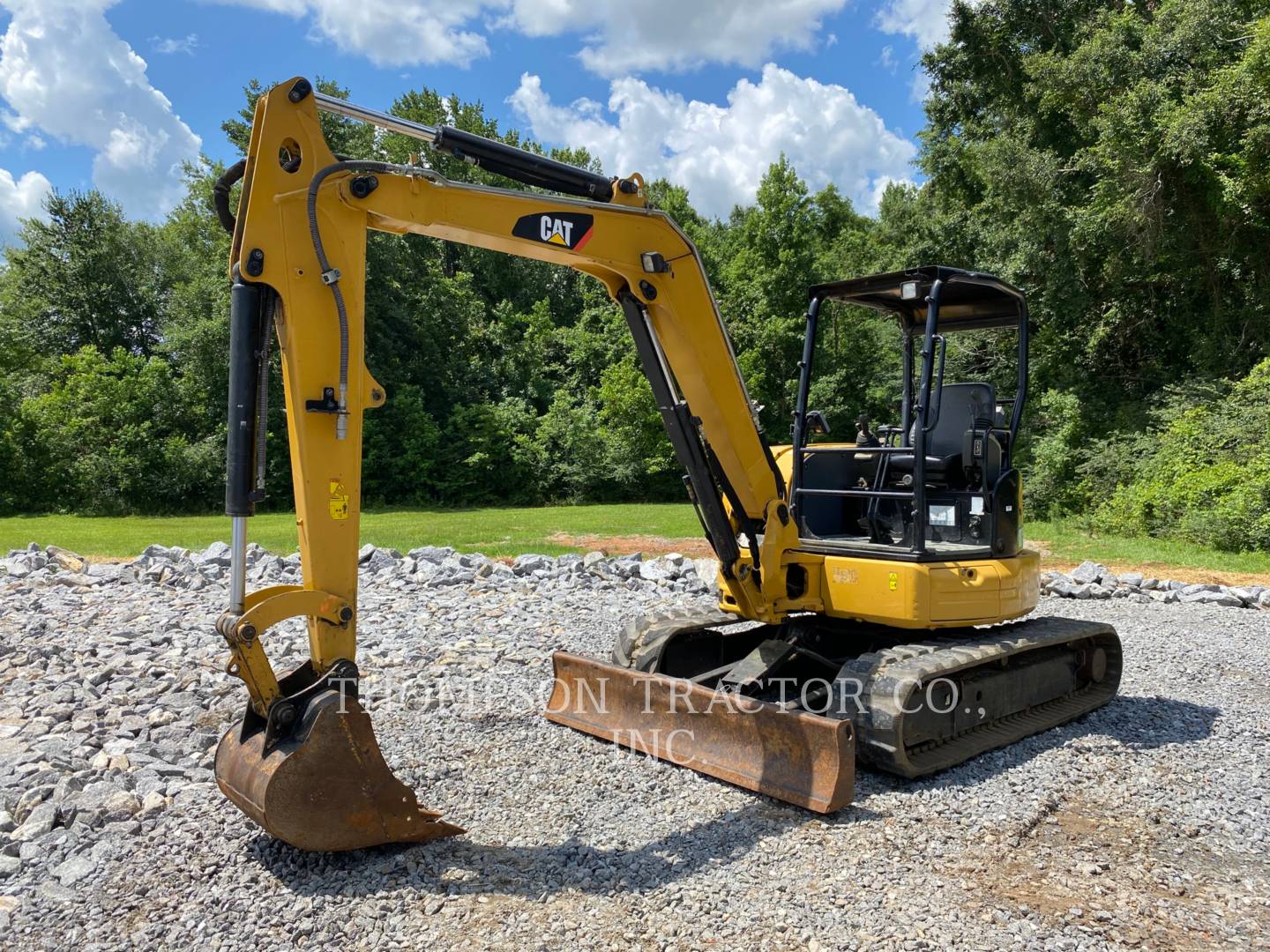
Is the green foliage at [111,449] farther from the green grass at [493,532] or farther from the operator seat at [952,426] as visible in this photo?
the operator seat at [952,426]

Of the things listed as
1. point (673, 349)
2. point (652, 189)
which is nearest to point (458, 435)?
point (652, 189)

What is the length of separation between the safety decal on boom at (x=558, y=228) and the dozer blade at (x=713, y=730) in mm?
2625

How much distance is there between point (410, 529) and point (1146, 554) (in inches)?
585

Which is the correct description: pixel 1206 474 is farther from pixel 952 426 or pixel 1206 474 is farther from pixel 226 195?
pixel 226 195

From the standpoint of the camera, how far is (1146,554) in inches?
603

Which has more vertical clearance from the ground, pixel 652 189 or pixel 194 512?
pixel 652 189

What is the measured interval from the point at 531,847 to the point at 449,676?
118 inches

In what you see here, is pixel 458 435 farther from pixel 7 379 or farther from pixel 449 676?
pixel 449 676

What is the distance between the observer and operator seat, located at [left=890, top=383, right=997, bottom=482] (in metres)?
6.11

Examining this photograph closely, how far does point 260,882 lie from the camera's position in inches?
151

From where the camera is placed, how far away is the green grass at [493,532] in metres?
15.2

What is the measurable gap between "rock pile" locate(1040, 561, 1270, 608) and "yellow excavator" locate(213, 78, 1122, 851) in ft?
17.0

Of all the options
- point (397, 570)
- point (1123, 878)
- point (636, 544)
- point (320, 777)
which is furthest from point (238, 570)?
point (636, 544)

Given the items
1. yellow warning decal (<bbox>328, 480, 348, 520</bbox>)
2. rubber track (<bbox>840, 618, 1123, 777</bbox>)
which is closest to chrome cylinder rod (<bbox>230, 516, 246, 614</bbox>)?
yellow warning decal (<bbox>328, 480, 348, 520</bbox>)
